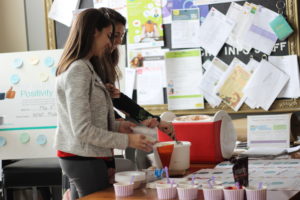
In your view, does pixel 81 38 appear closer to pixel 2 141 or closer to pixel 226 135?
pixel 226 135

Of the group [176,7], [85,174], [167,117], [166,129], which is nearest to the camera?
[85,174]

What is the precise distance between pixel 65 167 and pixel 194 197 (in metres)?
0.53

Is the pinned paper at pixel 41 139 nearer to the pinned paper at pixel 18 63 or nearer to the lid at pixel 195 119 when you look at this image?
the pinned paper at pixel 18 63

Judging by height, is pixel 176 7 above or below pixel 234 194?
above

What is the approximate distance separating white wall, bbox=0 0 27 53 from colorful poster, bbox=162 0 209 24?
0.98 meters

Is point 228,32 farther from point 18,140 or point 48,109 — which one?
point 18,140

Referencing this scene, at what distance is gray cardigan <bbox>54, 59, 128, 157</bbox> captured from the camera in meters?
1.64

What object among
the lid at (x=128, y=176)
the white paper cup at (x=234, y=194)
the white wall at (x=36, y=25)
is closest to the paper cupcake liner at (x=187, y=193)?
the white paper cup at (x=234, y=194)

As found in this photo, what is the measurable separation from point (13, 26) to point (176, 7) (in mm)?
1139

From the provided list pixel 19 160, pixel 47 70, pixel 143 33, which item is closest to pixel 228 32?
pixel 143 33

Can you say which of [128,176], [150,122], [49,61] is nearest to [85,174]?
[128,176]

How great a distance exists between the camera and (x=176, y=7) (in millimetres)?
2975

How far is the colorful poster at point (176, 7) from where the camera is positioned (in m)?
2.94

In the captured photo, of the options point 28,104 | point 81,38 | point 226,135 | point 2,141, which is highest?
point 81,38
